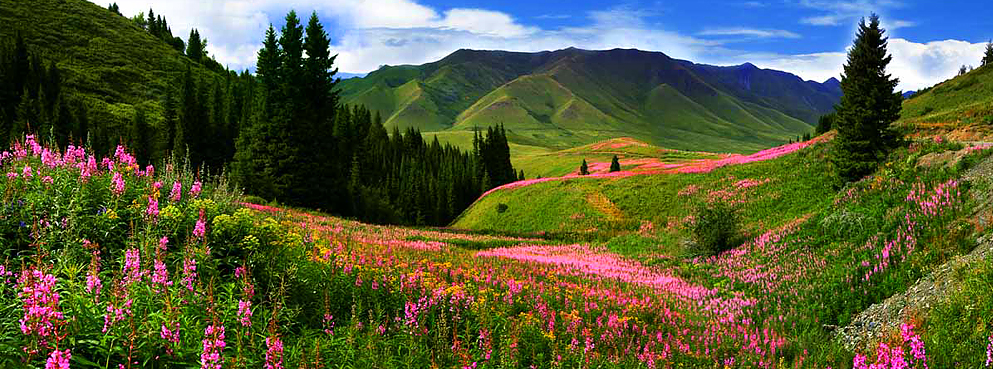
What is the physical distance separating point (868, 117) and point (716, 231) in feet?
32.4

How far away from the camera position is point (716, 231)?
57.2 feet

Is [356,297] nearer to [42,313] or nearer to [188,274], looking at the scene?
[188,274]

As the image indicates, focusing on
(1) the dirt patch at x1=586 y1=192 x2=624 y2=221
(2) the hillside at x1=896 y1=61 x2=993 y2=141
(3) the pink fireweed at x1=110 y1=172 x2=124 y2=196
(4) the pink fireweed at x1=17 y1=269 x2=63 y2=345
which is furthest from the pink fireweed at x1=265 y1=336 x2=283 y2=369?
(2) the hillside at x1=896 y1=61 x2=993 y2=141

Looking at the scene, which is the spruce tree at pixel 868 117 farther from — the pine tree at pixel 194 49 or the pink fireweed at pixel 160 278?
the pine tree at pixel 194 49

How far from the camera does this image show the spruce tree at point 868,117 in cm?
2030

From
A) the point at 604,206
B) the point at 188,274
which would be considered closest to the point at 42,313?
the point at 188,274

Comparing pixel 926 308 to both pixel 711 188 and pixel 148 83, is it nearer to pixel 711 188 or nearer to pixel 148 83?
pixel 711 188

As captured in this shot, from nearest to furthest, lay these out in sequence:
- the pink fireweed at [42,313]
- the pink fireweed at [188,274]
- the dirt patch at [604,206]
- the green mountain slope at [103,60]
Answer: the pink fireweed at [42,313], the pink fireweed at [188,274], the dirt patch at [604,206], the green mountain slope at [103,60]

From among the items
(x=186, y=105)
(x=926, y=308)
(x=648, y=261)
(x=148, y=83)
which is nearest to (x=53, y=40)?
(x=148, y=83)

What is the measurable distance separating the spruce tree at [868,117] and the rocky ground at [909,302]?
12.5m

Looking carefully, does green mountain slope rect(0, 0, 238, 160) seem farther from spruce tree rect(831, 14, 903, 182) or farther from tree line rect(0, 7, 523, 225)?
spruce tree rect(831, 14, 903, 182)

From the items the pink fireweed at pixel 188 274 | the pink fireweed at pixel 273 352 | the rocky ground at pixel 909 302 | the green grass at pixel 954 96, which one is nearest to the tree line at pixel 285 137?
the pink fireweed at pixel 188 274

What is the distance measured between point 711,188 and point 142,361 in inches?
1345

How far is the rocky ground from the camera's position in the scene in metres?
7.79
